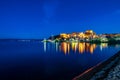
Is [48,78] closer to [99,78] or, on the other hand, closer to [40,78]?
[40,78]

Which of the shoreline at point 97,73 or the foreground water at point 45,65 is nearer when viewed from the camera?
the shoreline at point 97,73

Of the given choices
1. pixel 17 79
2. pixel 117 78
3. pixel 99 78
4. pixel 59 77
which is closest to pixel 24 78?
pixel 17 79

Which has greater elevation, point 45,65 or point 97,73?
point 97,73

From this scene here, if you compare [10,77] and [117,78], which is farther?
[10,77]

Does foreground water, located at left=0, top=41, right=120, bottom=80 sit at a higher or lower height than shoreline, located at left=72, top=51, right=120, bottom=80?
lower

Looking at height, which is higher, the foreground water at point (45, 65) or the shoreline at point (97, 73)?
the shoreline at point (97, 73)

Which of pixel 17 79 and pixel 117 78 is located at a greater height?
pixel 117 78

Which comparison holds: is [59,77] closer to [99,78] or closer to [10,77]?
[10,77]

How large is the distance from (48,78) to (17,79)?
4.77 meters

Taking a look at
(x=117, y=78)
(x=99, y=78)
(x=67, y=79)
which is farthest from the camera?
(x=67, y=79)

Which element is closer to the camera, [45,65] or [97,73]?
[97,73]

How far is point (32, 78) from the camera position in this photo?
94.3 ft

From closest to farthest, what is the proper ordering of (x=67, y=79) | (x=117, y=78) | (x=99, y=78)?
(x=117, y=78)
(x=99, y=78)
(x=67, y=79)

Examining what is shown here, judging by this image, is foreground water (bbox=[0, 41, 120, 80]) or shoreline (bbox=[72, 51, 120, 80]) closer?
shoreline (bbox=[72, 51, 120, 80])
